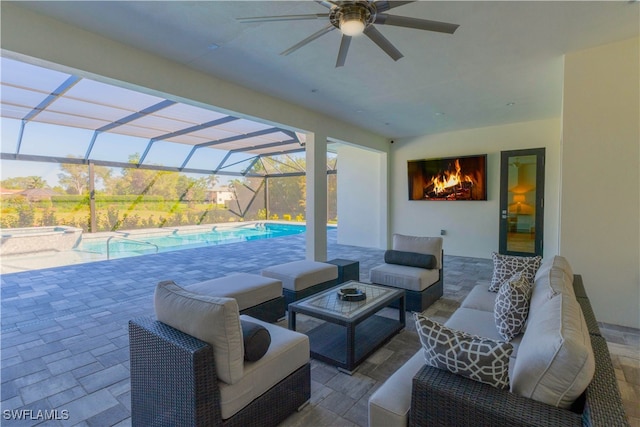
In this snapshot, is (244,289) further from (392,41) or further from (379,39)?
(392,41)

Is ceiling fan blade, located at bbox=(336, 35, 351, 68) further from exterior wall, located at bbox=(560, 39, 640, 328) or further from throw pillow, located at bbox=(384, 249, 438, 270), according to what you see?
exterior wall, located at bbox=(560, 39, 640, 328)

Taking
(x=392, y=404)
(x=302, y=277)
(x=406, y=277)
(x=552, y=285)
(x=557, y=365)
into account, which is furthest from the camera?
(x=406, y=277)

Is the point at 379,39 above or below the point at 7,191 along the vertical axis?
above

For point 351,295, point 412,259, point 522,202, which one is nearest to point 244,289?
point 351,295

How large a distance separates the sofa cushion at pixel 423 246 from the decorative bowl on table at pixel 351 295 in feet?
4.91

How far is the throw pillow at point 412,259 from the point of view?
3979 mm

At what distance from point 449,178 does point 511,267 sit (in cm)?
475

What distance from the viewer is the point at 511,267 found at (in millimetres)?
3070

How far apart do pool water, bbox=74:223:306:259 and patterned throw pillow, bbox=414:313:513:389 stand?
7.93 m

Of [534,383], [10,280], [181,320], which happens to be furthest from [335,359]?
[10,280]

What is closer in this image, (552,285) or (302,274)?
(552,285)

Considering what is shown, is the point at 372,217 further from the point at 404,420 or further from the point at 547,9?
the point at 404,420

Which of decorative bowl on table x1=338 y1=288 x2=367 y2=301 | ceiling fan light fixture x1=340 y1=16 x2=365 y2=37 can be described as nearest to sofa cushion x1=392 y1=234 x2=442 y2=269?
decorative bowl on table x1=338 y1=288 x2=367 y2=301

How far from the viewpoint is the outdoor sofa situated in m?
1.09
